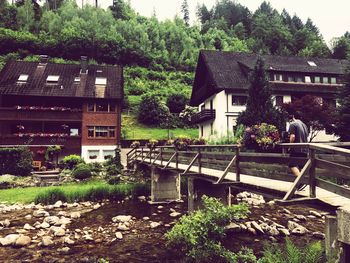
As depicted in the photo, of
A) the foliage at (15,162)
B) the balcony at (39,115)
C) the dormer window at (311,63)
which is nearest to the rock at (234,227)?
the foliage at (15,162)

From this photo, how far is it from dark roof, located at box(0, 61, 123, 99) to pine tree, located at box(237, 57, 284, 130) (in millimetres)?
14471

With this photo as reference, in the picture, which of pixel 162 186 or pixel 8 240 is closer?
pixel 8 240

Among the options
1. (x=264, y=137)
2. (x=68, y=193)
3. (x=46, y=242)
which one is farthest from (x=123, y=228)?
(x=264, y=137)

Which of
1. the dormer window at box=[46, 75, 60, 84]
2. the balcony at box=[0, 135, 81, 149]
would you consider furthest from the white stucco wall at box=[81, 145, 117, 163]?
the dormer window at box=[46, 75, 60, 84]

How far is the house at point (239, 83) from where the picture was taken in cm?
3164

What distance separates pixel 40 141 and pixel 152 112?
2131cm

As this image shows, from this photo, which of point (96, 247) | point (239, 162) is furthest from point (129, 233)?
point (239, 162)

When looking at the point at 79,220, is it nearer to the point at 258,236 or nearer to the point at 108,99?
the point at 258,236

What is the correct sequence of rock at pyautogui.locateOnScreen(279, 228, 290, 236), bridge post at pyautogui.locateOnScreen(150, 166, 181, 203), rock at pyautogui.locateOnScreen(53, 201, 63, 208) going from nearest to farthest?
rock at pyautogui.locateOnScreen(279, 228, 290, 236)
rock at pyautogui.locateOnScreen(53, 201, 63, 208)
bridge post at pyautogui.locateOnScreen(150, 166, 181, 203)

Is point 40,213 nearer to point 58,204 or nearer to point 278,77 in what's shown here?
point 58,204

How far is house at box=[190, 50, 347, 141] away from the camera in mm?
31641

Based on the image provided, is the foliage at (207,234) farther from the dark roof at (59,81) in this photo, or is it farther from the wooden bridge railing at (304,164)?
the dark roof at (59,81)

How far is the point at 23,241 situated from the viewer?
11.3 meters

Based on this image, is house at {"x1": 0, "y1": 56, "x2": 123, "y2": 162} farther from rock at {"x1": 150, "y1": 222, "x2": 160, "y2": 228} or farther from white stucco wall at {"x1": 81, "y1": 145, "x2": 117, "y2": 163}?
rock at {"x1": 150, "y1": 222, "x2": 160, "y2": 228}
